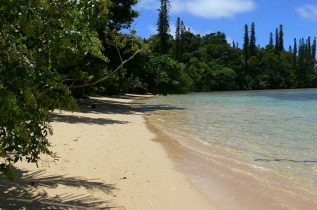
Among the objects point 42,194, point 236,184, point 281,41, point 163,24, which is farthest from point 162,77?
point 281,41

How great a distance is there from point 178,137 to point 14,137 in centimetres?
777

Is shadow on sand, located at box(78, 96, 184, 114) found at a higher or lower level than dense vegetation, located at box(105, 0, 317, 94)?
lower

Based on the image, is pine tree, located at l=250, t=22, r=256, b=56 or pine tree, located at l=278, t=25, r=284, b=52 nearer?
pine tree, located at l=250, t=22, r=256, b=56

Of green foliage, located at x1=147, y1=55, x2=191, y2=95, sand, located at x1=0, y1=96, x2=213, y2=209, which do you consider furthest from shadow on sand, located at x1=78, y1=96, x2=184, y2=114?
sand, located at x1=0, y1=96, x2=213, y2=209

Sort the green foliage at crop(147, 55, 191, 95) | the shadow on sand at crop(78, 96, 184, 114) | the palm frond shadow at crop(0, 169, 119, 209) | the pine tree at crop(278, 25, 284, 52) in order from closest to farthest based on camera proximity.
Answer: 1. the palm frond shadow at crop(0, 169, 119, 209)
2. the shadow on sand at crop(78, 96, 184, 114)
3. the green foliage at crop(147, 55, 191, 95)
4. the pine tree at crop(278, 25, 284, 52)

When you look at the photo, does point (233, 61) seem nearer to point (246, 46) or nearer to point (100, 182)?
point (246, 46)

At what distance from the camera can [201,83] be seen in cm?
6844

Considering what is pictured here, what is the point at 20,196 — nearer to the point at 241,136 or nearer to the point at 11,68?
the point at 11,68

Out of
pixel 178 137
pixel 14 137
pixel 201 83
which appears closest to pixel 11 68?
pixel 14 137

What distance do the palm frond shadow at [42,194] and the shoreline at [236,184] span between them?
172cm

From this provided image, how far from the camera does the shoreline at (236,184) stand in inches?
187

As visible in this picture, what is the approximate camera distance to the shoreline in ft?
15.6

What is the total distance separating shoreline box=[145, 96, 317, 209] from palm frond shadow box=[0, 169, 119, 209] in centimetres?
172

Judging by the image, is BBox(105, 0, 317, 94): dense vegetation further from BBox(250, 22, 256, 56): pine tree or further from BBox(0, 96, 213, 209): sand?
BBox(0, 96, 213, 209): sand
